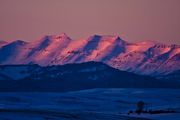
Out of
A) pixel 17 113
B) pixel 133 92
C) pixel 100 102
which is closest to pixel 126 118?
pixel 17 113

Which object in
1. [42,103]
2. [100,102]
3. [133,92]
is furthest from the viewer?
[133,92]

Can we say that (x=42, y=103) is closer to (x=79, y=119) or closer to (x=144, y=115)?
(x=144, y=115)

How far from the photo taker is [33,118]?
88.9m

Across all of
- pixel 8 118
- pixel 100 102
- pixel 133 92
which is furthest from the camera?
pixel 133 92

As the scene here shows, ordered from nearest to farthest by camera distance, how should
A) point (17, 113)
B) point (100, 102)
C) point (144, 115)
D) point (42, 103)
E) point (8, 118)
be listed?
point (8, 118)
point (17, 113)
point (144, 115)
point (42, 103)
point (100, 102)

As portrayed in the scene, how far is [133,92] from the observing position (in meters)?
197

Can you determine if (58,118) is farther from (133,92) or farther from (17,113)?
(133,92)

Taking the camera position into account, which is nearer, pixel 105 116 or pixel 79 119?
pixel 79 119

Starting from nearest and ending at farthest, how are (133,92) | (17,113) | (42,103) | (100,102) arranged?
(17,113), (42,103), (100,102), (133,92)

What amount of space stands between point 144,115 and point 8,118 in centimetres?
2156

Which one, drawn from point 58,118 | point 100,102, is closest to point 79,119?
point 58,118

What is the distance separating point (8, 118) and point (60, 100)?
2488 inches

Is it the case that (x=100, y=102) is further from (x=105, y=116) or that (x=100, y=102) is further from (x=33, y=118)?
(x=33, y=118)

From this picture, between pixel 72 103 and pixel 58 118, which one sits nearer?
pixel 58 118
